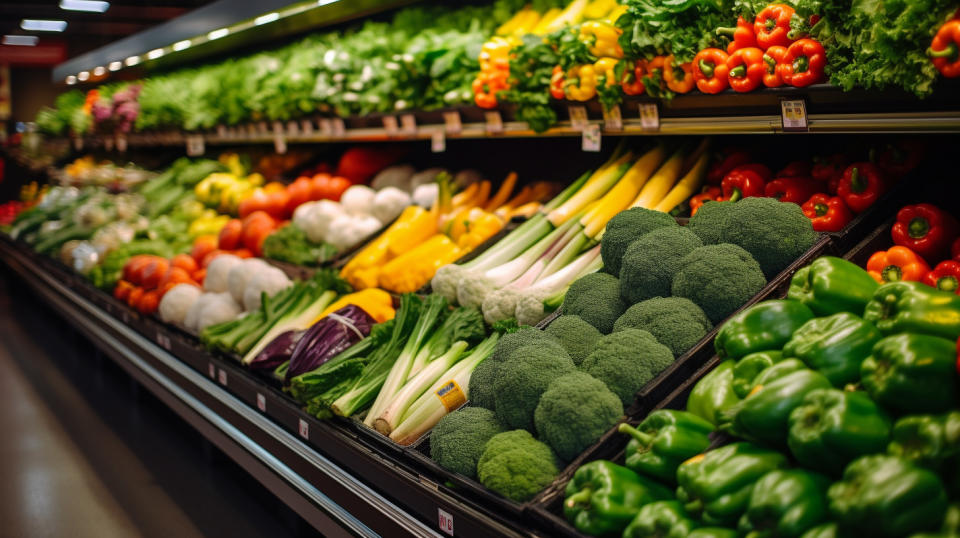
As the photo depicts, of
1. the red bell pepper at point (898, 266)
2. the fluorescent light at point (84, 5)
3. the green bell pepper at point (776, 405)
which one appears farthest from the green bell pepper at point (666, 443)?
the fluorescent light at point (84, 5)

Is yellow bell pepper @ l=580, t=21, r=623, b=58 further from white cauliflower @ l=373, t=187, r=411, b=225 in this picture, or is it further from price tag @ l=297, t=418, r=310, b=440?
white cauliflower @ l=373, t=187, r=411, b=225

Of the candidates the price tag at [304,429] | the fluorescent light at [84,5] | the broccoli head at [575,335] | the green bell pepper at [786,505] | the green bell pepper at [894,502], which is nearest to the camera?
the green bell pepper at [894,502]

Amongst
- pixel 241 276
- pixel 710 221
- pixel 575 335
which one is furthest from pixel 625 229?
pixel 241 276

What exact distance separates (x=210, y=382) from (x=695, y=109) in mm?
2421

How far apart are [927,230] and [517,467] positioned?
1236 mm

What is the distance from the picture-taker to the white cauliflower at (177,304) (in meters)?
3.92

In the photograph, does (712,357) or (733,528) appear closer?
(733,528)

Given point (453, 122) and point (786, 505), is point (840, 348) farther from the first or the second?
point (453, 122)

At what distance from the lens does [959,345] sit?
3.94 ft

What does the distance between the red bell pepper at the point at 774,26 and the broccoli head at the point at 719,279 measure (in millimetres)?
591

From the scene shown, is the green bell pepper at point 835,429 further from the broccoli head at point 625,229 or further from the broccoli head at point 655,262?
the broccoli head at point 625,229

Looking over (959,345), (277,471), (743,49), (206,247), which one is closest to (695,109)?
(743,49)

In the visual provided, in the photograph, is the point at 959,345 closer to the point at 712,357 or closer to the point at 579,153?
the point at 712,357

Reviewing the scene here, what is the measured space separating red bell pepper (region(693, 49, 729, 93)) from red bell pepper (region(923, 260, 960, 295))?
75 cm
